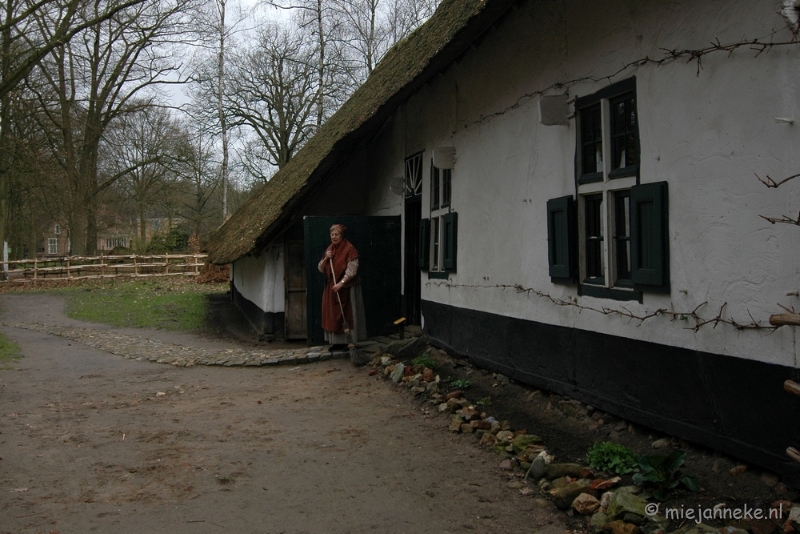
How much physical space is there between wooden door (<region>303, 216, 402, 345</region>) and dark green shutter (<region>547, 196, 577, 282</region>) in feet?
15.1

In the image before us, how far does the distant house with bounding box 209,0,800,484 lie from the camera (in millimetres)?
3592

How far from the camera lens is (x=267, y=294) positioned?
1148cm

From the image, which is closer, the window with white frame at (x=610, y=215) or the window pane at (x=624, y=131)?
the window with white frame at (x=610, y=215)

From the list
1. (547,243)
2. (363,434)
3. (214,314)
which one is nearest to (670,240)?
(547,243)

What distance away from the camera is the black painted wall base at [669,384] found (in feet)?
11.5

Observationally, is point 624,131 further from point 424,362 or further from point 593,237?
point 424,362

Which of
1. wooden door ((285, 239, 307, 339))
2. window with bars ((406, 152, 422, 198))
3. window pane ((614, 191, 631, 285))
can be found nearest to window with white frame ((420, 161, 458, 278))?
window with bars ((406, 152, 422, 198))

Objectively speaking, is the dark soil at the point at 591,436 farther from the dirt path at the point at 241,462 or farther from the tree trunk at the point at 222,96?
the tree trunk at the point at 222,96

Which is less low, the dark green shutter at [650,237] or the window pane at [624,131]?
the window pane at [624,131]

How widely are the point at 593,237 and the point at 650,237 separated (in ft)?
2.66

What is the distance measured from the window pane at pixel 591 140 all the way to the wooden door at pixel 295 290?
696 centimetres

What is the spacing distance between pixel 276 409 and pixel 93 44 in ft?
76.2

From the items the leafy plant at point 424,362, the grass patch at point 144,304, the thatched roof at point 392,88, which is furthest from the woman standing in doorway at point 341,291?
the grass patch at point 144,304

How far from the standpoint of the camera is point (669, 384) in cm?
424
